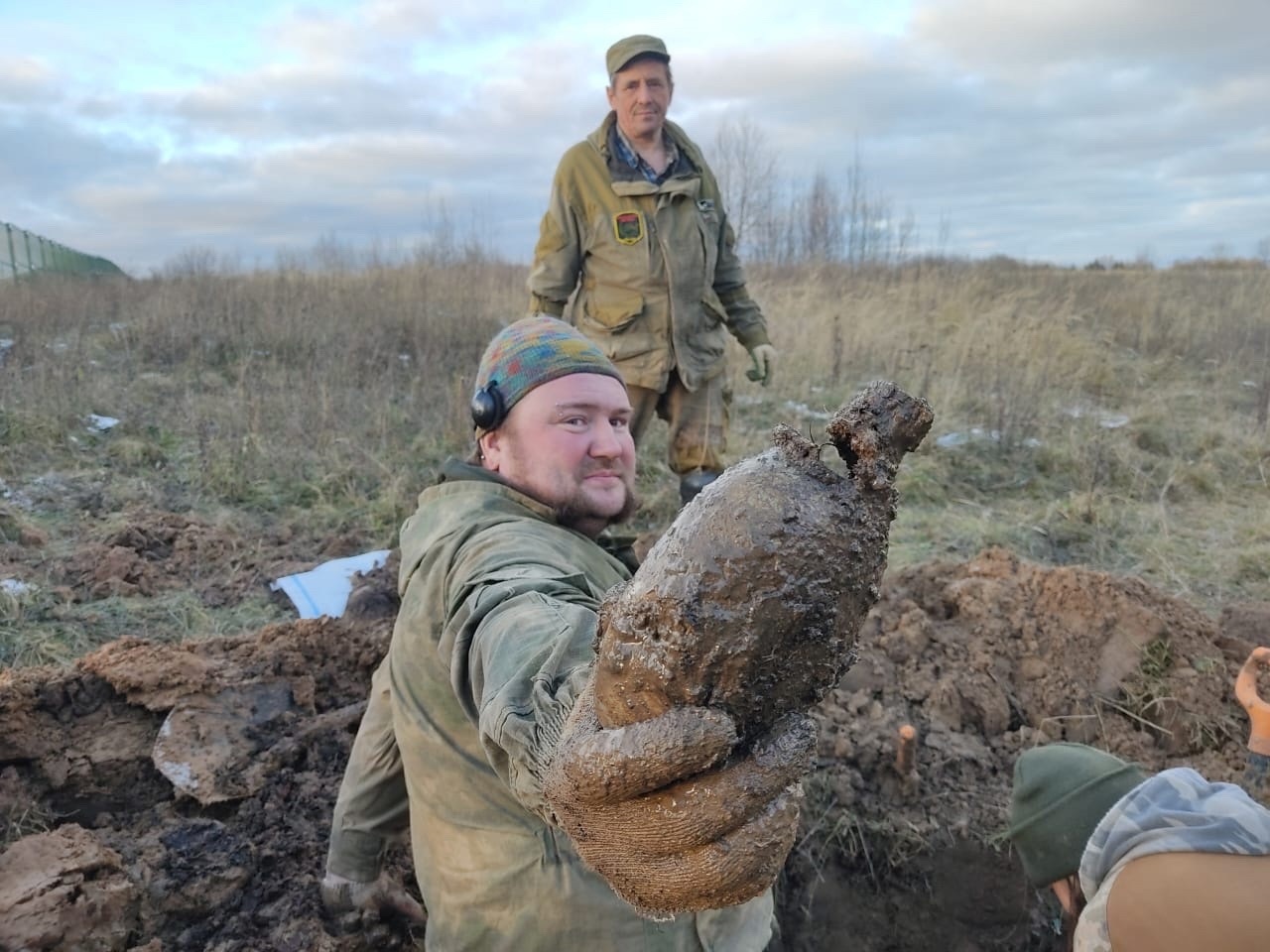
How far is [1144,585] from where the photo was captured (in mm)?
3281

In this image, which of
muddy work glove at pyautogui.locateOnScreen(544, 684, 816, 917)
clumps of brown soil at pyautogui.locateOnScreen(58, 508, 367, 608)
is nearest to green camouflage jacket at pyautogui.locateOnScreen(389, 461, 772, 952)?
muddy work glove at pyautogui.locateOnScreen(544, 684, 816, 917)

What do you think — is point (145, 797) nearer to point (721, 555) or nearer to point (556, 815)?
point (556, 815)

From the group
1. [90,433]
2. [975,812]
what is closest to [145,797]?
[975,812]

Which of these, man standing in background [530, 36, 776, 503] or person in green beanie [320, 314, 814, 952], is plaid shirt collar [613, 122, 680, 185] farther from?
person in green beanie [320, 314, 814, 952]

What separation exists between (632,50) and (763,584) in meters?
3.68

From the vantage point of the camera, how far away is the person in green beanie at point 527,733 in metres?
0.76

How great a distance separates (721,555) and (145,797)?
2462mm

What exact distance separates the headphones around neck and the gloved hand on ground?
1.26 m

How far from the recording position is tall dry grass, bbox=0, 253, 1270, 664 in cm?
488

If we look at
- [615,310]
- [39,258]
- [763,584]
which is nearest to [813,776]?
[763,584]

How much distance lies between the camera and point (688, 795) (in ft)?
2.45

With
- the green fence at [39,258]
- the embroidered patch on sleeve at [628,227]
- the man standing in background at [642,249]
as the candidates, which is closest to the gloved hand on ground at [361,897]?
the man standing in background at [642,249]

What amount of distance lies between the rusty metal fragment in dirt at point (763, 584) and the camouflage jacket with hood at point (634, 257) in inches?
132

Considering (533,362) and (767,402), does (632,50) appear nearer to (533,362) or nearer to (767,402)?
(533,362)
